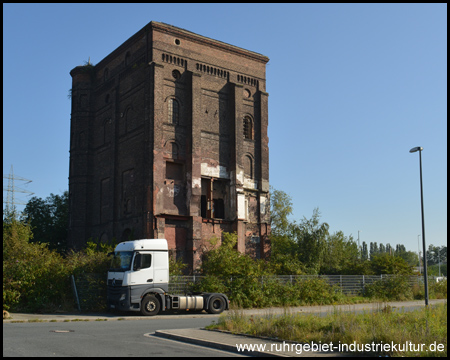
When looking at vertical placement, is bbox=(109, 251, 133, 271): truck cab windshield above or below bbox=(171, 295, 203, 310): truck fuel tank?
above

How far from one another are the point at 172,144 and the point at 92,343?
26020 millimetres

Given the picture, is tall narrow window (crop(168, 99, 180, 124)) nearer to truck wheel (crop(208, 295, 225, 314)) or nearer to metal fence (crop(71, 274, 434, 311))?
metal fence (crop(71, 274, 434, 311))

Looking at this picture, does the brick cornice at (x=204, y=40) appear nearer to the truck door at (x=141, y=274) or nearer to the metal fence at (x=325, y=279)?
the metal fence at (x=325, y=279)

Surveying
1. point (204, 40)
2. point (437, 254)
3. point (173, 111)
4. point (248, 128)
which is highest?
point (204, 40)

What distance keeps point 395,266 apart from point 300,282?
9.64 metres

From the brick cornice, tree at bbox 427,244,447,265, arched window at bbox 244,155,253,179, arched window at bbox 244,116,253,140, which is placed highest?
the brick cornice

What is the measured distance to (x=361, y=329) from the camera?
37.9ft

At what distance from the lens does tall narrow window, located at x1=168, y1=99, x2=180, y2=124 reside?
37844 mm

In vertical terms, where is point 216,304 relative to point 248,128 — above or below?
below

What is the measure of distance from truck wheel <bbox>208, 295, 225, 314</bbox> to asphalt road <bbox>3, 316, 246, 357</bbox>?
633 cm

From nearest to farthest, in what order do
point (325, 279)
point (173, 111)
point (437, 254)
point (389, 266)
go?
point (325, 279)
point (389, 266)
point (173, 111)
point (437, 254)

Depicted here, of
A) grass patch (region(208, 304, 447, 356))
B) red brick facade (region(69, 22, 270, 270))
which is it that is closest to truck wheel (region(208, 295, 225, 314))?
grass patch (region(208, 304, 447, 356))

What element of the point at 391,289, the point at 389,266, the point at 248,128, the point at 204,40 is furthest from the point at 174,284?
the point at 204,40

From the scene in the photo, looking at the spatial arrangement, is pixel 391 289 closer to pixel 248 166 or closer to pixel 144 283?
pixel 248 166
